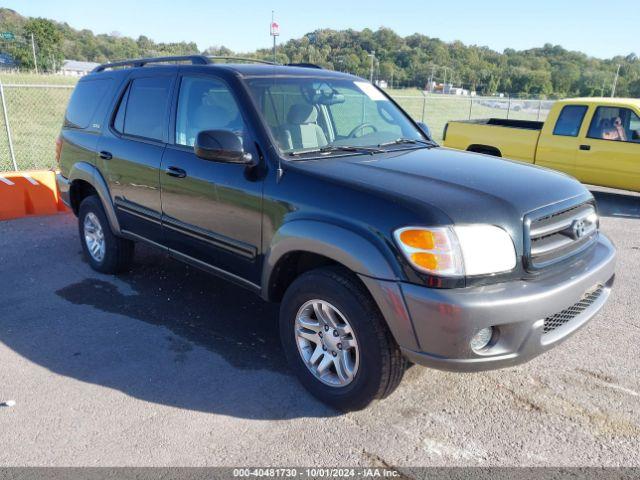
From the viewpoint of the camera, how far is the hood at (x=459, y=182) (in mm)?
2699

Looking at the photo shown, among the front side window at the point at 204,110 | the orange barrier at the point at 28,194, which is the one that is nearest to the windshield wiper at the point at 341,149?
the front side window at the point at 204,110

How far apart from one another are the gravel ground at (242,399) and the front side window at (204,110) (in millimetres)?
1497

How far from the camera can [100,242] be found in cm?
520

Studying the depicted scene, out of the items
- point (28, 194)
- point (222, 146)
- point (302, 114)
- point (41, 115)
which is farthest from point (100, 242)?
point (41, 115)

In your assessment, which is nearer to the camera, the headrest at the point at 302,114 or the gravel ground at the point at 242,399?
the gravel ground at the point at 242,399

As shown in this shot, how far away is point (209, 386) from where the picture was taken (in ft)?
10.9

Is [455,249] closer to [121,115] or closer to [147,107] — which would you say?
[147,107]

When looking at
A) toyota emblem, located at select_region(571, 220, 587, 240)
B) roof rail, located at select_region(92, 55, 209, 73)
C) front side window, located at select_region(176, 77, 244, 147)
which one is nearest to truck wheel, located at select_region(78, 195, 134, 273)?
roof rail, located at select_region(92, 55, 209, 73)

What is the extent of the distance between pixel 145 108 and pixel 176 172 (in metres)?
0.88

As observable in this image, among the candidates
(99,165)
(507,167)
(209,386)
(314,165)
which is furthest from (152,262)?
(507,167)

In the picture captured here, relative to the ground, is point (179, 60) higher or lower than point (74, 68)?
lower

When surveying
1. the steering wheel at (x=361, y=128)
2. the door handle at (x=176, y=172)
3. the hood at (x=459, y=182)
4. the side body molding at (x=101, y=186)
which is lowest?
the side body molding at (x=101, y=186)

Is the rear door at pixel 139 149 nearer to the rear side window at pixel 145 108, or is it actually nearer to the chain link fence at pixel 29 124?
the rear side window at pixel 145 108

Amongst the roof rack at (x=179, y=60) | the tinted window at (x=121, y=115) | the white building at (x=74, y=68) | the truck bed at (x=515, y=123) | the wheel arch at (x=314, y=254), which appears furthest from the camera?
the white building at (x=74, y=68)
